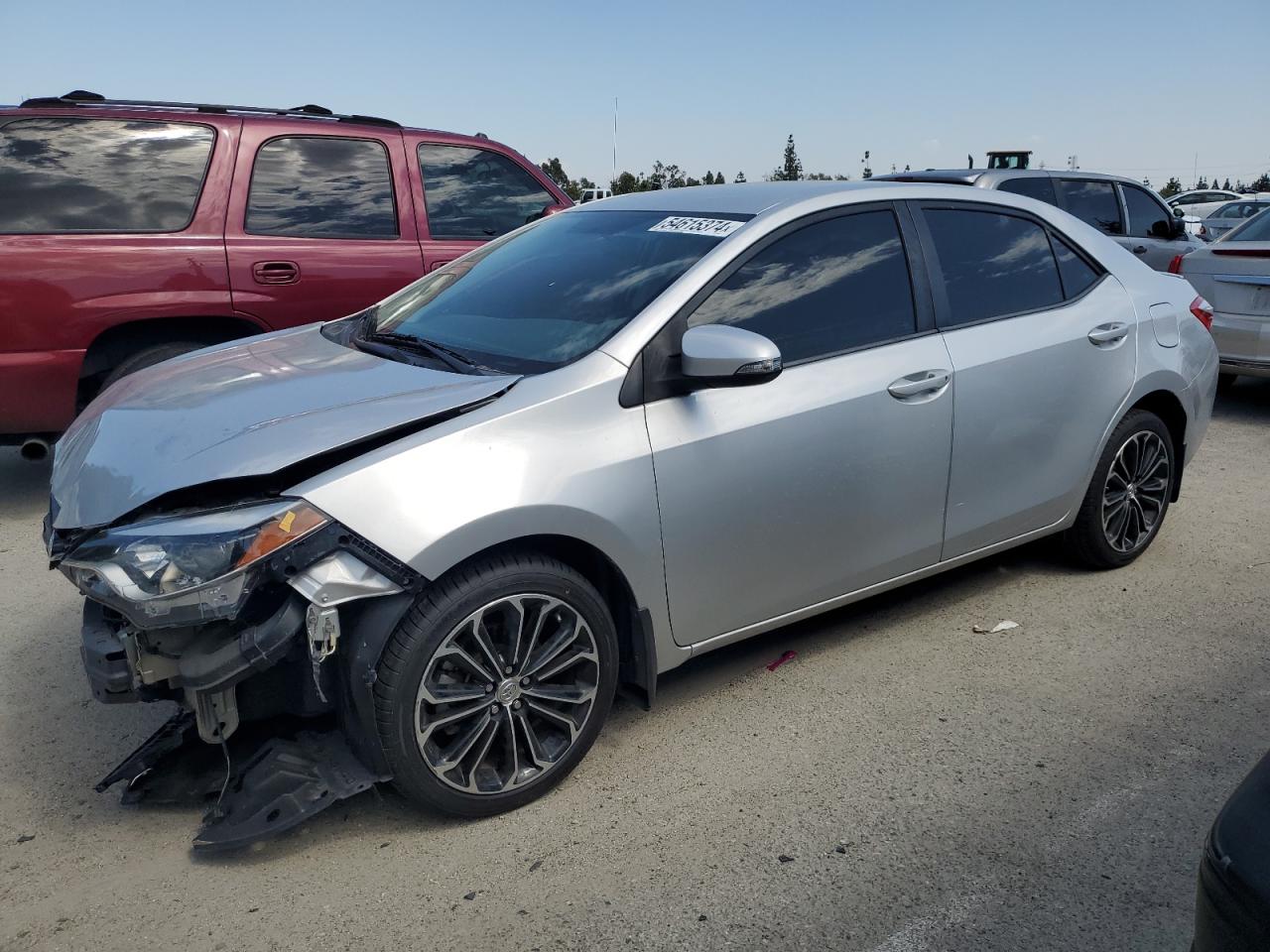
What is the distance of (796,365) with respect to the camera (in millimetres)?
3471

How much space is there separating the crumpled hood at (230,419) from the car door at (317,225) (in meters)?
2.27

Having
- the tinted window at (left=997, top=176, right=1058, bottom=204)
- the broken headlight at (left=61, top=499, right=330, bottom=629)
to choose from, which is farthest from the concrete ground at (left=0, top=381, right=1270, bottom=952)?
the tinted window at (left=997, top=176, right=1058, bottom=204)

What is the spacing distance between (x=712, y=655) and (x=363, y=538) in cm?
179

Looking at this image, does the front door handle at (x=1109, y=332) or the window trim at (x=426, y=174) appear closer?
the front door handle at (x=1109, y=332)

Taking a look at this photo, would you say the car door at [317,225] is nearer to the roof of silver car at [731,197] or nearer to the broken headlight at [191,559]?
the roof of silver car at [731,197]

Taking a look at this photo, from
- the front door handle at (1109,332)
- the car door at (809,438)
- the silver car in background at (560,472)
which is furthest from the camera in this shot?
the front door handle at (1109,332)

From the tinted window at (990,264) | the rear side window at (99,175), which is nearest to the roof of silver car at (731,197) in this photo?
the tinted window at (990,264)

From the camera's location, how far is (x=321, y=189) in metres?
6.12

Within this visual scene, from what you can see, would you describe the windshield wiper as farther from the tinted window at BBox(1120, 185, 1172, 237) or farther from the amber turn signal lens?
the tinted window at BBox(1120, 185, 1172, 237)

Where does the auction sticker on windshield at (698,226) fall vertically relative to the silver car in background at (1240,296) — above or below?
above

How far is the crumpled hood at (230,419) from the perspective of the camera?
9.09ft

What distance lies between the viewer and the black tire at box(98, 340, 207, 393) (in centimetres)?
545

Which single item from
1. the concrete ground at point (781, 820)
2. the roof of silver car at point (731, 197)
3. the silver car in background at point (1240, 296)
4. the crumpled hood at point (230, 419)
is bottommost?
the concrete ground at point (781, 820)

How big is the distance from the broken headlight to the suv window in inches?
53.6
